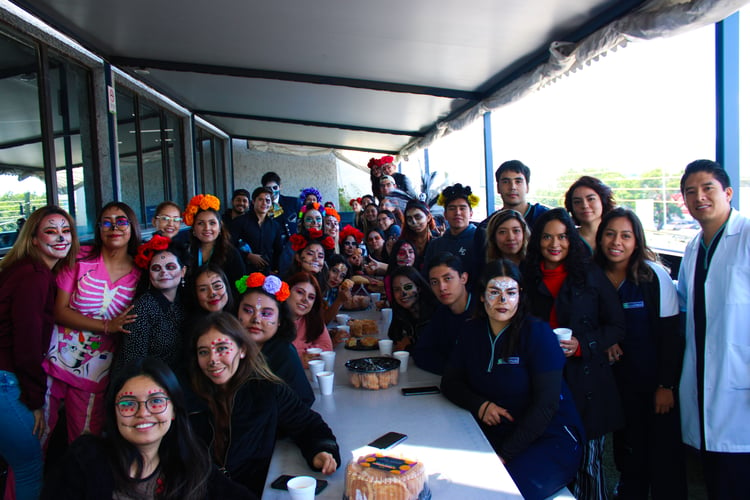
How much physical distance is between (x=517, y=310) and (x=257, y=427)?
1220 mm

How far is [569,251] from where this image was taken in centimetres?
272

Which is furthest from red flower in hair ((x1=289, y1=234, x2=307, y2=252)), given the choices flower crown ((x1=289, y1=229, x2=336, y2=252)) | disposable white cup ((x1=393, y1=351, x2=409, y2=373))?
disposable white cup ((x1=393, y1=351, x2=409, y2=373))

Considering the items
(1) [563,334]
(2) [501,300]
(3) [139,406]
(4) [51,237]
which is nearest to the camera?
(3) [139,406]

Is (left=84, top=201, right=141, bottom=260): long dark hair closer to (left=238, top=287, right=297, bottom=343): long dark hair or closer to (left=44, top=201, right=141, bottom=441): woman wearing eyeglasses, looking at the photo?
(left=44, top=201, right=141, bottom=441): woman wearing eyeglasses

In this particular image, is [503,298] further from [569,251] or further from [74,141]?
[74,141]

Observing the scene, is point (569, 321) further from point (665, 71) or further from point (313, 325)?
point (665, 71)

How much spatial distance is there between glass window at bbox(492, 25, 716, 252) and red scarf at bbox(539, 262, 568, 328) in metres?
1.22

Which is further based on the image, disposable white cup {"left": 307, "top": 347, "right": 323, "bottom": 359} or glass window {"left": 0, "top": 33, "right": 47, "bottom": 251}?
glass window {"left": 0, "top": 33, "right": 47, "bottom": 251}

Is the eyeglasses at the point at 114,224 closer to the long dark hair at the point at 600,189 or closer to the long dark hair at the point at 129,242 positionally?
the long dark hair at the point at 129,242

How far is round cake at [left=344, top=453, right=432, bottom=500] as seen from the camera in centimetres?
154

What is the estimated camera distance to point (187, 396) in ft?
6.95

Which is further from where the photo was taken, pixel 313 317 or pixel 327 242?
pixel 327 242

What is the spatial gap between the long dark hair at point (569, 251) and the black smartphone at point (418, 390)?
0.80 meters

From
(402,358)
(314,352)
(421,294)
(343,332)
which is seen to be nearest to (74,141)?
(343,332)
